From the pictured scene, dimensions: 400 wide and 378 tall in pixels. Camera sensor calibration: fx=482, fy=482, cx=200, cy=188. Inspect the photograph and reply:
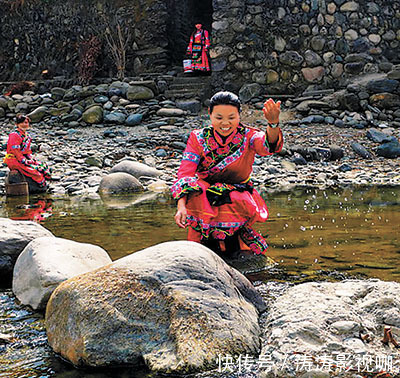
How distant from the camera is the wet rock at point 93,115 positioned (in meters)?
13.0

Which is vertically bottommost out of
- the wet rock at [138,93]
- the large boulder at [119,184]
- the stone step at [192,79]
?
the large boulder at [119,184]

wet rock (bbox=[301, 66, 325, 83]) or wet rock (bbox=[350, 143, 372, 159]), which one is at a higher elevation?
wet rock (bbox=[301, 66, 325, 83])

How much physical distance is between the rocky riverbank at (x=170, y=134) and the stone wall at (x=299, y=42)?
815 mm

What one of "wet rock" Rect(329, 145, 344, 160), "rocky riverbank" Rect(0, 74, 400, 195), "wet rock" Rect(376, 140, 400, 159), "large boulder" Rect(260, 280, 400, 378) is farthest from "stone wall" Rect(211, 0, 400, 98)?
"large boulder" Rect(260, 280, 400, 378)

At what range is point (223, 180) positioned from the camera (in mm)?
3588

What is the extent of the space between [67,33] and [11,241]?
14.9 metres

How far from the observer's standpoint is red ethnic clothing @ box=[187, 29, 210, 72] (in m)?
14.2

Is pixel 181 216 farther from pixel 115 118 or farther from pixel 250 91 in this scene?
pixel 250 91

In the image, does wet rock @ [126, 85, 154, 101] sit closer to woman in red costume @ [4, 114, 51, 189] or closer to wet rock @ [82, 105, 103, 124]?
wet rock @ [82, 105, 103, 124]

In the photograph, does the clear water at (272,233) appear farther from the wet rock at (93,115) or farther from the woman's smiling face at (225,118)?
the wet rock at (93,115)

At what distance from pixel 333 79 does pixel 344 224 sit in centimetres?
873

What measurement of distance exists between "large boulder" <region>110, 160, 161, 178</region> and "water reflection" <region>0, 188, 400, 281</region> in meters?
1.27

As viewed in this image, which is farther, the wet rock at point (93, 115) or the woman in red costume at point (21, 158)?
the wet rock at point (93, 115)

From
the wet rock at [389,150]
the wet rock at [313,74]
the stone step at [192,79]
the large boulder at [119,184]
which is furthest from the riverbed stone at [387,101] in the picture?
the large boulder at [119,184]
